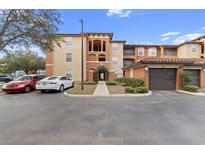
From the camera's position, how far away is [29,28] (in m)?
13.6

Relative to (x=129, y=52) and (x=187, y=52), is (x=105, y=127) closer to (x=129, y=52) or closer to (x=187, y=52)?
(x=129, y=52)

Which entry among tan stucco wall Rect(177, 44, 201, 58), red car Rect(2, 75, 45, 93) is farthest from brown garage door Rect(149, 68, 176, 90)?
tan stucco wall Rect(177, 44, 201, 58)

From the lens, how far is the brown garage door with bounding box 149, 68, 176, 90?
1722 centimetres

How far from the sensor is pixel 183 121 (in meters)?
6.47

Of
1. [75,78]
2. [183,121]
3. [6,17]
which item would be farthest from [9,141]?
[75,78]

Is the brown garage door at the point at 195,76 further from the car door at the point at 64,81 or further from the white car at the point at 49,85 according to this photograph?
the white car at the point at 49,85

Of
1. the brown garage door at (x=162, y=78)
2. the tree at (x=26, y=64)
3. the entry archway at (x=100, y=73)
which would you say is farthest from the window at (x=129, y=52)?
the brown garage door at (x=162, y=78)

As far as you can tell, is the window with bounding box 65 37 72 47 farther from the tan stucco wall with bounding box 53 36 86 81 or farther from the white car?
the white car

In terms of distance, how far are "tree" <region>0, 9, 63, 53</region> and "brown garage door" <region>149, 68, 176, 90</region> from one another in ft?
31.4

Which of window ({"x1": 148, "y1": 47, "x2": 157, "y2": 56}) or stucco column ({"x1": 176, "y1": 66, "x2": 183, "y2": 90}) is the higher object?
window ({"x1": 148, "y1": 47, "x2": 157, "y2": 56})

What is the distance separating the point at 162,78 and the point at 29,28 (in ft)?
41.1

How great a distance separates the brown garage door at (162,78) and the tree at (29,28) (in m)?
9.56
